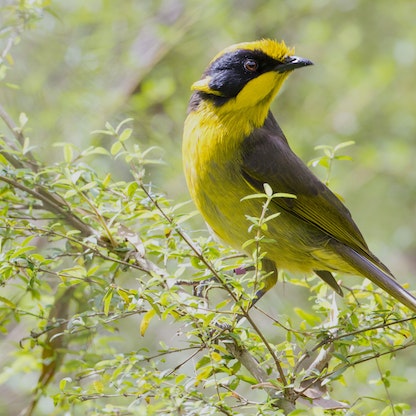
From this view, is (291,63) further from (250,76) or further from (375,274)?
(375,274)

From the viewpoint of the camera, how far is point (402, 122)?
7.61m

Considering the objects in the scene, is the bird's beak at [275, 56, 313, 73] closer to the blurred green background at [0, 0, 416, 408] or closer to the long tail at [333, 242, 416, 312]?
the long tail at [333, 242, 416, 312]

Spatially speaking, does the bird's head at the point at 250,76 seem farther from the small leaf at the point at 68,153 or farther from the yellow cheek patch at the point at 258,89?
the small leaf at the point at 68,153

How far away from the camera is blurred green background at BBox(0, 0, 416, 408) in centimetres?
559

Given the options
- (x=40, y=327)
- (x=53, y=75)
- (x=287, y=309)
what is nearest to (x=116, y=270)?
(x=40, y=327)

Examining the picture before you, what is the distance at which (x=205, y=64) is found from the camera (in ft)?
22.9

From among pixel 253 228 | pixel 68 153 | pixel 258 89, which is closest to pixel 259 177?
pixel 253 228

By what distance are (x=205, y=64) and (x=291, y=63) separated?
3070 millimetres

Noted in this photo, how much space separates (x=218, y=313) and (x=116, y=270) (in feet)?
2.05

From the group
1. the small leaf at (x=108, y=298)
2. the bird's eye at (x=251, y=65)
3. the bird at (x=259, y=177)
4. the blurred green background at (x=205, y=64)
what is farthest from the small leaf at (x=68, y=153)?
the blurred green background at (x=205, y=64)

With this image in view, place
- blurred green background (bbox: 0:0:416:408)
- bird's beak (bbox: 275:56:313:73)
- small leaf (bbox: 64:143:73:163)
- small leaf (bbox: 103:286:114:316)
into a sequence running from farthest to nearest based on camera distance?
blurred green background (bbox: 0:0:416:408), bird's beak (bbox: 275:56:313:73), small leaf (bbox: 64:143:73:163), small leaf (bbox: 103:286:114:316)

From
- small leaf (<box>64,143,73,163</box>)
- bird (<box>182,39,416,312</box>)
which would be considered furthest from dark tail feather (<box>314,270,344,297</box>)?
small leaf (<box>64,143,73,163</box>)

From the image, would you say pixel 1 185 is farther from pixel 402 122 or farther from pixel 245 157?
pixel 402 122

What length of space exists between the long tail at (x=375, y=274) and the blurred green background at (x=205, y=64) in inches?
29.3
